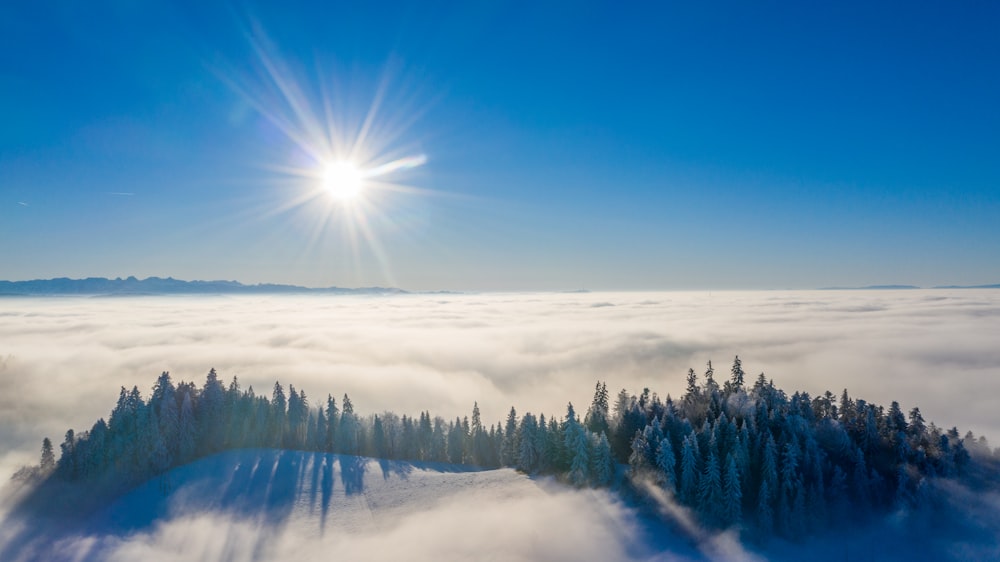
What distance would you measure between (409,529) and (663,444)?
1301 inches

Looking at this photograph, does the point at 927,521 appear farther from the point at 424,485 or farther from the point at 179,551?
the point at 179,551

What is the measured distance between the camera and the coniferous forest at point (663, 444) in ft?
169

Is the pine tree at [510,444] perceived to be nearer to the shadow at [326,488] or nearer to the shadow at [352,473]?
the shadow at [352,473]

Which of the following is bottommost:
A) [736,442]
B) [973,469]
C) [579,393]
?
[579,393]

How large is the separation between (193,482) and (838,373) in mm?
190060

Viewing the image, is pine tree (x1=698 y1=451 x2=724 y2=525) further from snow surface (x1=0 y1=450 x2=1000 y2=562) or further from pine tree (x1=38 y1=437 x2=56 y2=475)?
pine tree (x1=38 y1=437 x2=56 y2=475)

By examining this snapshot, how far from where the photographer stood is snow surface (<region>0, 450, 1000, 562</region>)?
156ft

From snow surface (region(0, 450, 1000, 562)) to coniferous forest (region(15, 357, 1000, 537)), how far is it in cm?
302

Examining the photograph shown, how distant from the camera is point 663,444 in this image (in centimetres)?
5375

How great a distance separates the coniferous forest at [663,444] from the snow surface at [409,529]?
302cm

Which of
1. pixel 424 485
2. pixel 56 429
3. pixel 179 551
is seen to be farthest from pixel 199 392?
pixel 56 429

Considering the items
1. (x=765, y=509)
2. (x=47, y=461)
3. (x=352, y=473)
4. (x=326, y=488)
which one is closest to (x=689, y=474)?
(x=765, y=509)

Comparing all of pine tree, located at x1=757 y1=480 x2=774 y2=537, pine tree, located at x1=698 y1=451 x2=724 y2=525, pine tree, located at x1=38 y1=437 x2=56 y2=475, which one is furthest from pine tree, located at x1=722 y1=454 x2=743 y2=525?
pine tree, located at x1=38 y1=437 x2=56 y2=475

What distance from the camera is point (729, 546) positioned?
4791cm
